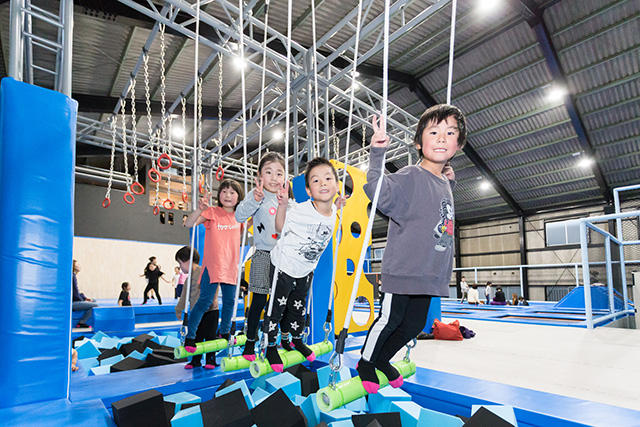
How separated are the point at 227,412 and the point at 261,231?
0.96 m

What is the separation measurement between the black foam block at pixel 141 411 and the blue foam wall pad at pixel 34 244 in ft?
1.22

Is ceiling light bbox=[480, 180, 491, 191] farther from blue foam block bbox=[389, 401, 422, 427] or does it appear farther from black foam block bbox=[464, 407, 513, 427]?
black foam block bbox=[464, 407, 513, 427]

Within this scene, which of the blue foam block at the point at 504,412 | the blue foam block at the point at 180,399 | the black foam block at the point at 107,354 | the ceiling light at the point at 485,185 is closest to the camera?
the blue foam block at the point at 504,412

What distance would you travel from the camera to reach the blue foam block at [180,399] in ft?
6.70

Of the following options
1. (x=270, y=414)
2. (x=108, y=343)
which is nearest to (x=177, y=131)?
(x=108, y=343)

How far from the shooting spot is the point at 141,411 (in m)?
1.75

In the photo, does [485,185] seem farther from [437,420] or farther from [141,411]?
[141,411]

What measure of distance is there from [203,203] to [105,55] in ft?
22.2

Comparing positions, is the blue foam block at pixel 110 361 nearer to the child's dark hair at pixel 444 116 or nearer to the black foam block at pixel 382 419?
the black foam block at pixel 382 419

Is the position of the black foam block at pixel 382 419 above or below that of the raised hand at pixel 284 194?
below

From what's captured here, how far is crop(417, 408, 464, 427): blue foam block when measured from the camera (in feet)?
5.31

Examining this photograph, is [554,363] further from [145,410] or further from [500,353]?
[145,410]

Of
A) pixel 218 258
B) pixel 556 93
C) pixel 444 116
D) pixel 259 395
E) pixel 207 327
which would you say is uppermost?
pixel 556 93

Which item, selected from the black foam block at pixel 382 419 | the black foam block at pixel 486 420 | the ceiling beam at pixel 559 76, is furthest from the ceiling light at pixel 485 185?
the black foam block at pixel 486 420
